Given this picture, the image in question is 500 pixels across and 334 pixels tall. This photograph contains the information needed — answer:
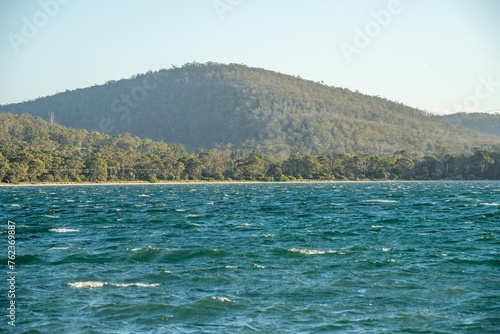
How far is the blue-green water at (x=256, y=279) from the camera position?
20312mm

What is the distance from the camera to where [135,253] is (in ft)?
111

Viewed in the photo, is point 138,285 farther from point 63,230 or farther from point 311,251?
point 63,230

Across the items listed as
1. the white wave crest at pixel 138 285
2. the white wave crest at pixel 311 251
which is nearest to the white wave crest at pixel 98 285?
the white wave crest at pixel 138 285

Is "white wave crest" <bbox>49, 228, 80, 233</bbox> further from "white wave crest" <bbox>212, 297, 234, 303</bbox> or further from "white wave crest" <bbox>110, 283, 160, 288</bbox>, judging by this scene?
"white wave crest" <bbox>212, 297, 234, 303</bbox>

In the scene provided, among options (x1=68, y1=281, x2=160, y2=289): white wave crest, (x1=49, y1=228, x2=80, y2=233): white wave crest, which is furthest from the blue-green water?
(x1=49, y1=228, x2=80, y2=233): white wave crest

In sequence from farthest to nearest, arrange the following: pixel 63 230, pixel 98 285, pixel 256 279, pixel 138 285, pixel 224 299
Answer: pixel 63 230
pixel 256 279
pixel 138 285
pixel 98 285
pixel 224 299

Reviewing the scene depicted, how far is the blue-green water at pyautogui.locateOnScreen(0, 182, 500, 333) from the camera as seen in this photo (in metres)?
20.3

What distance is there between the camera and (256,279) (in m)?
26.7

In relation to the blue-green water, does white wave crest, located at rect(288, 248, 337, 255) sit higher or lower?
higher

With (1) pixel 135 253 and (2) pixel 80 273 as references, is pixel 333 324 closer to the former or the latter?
(2) pixel 80 273

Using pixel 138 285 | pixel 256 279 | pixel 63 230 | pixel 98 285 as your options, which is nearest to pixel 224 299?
pixel 256 279

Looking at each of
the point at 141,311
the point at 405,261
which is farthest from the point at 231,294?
the point at 405,261

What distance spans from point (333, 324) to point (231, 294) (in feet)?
16.3

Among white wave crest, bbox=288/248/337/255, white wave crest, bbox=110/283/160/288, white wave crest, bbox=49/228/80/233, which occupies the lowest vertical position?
white wave crest, bbox=110/283/160/288
